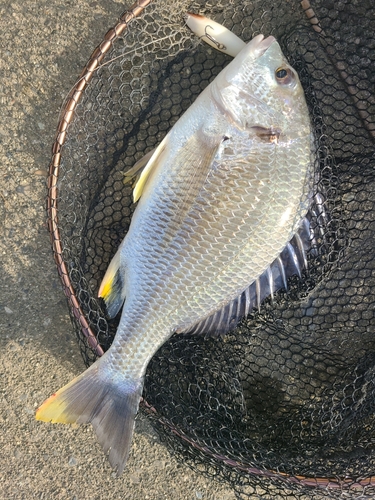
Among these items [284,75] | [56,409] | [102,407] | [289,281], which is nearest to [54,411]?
[56,409]

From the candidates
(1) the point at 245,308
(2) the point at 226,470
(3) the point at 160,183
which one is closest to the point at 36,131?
(3) the point at 160,183

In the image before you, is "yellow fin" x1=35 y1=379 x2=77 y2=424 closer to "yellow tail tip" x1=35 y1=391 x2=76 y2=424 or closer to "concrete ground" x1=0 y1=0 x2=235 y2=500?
"yellow tail tip" x1=35 y1=391 x2=76 y2=424

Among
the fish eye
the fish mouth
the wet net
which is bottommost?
the wet net

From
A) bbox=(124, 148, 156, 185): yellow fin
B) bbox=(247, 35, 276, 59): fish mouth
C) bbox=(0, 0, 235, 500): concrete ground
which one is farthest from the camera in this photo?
bbox=(0, 0, 235, 500): concrete ground

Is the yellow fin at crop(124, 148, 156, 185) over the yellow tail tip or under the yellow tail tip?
over

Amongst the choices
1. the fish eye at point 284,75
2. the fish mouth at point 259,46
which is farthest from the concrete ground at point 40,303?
the fish eye at point 284,75

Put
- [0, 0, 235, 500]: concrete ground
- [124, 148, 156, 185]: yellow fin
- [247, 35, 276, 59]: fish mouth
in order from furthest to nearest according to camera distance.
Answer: [0, 0, 235, 500]: concrete ground
[124, 148, 156, 185]: yellow fin
[247, 35, 276, 59]: fish mouth

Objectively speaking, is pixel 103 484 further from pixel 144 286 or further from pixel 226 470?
pixel 144 286

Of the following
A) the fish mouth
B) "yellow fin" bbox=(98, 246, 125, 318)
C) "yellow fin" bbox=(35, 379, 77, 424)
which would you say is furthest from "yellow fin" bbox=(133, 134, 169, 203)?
"yellow fin" bbox=(35, 379, 77, 424)

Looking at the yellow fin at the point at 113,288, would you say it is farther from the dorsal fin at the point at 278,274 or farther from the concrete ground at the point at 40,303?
the concrete ground at the point at 40,303
